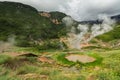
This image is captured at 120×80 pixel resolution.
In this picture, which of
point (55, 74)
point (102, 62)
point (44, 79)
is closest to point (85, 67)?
point (102, 62)

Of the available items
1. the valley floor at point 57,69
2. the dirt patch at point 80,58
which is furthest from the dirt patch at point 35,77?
the dirt patch at point 80,58

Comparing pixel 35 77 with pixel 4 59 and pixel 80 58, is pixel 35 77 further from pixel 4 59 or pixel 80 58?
pixel 80 58

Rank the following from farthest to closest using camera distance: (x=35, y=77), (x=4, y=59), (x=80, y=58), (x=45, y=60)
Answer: (x=45, y=60) → (x=80, y=58) → (x=4, y=59) → (x=35, y=77)

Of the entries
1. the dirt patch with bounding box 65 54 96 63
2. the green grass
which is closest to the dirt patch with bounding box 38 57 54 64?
the dirt patch with bounding box 65 54 96 63

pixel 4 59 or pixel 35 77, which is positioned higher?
pixel 4 59

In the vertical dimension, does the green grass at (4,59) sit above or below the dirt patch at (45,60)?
above

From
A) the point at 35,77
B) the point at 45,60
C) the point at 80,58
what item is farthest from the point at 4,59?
the point at 80,58

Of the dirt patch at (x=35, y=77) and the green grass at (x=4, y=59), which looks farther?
the green grass at (x=4, y=59)

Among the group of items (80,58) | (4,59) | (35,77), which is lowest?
(35,77)

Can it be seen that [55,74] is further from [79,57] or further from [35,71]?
[79,57]

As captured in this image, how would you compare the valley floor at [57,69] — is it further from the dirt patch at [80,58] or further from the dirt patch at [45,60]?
the dirt patch at [80,58]

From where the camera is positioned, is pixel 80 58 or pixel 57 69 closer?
pixel 57 69

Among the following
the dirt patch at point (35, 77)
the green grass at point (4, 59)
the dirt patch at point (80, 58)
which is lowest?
the dirt patch at point (35, 77)
